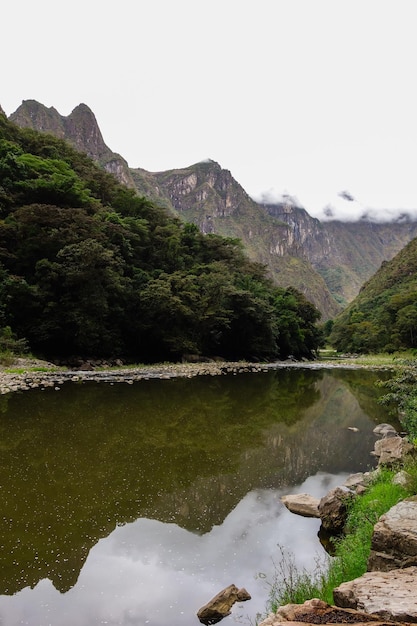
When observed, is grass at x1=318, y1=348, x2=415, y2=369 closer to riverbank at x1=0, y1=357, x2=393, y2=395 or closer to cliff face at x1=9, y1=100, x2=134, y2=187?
riverbank at x1=0, y1=357, x2=393, y2=395

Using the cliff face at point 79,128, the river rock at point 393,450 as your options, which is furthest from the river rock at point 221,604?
the cliff face at point 79,128

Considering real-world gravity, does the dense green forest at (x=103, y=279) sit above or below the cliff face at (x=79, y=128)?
below

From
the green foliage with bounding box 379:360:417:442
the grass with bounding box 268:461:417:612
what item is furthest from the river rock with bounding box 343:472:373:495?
the green foliage with bounding box 379:360:417:442

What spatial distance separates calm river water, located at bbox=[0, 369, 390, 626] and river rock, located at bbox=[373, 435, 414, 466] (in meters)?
0.57

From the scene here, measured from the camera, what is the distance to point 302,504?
791 cm

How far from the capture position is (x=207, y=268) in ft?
160

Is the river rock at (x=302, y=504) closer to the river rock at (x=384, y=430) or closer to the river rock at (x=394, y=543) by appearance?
the river rock at (x=394, y=543)

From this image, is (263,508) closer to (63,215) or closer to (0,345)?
(0,345)

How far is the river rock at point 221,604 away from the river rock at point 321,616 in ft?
5.49

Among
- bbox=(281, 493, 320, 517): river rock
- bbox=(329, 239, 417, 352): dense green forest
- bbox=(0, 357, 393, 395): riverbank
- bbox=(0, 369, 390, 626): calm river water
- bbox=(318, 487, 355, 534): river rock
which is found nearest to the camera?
bbox=(0, 369, 390, 626): calm river water

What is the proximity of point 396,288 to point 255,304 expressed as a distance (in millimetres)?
75165

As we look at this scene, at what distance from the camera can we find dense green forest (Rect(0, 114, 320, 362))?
29531mm

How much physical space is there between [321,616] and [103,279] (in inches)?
1187

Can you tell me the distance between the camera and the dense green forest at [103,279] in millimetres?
29531
